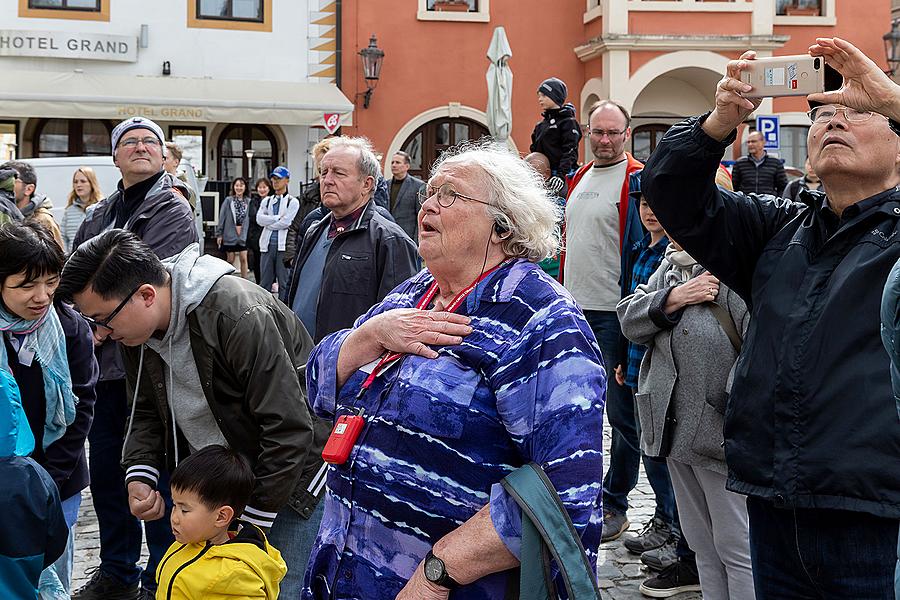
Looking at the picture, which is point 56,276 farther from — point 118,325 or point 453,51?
point 453,51

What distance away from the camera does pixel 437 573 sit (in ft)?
7.98

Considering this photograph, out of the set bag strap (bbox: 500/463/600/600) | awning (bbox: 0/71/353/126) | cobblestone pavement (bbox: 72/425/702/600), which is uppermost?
awning (bbox: 0/71/353/126)

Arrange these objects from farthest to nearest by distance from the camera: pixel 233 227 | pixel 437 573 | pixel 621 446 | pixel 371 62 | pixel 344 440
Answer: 1. pixel 371 62
2. pixel 233 227
3. pixel 621 446
4. pixel 344 440
5. pixel 437 573

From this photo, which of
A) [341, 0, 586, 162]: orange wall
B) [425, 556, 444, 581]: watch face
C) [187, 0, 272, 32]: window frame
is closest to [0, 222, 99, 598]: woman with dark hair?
[425, 556, 444, 581]: watch face

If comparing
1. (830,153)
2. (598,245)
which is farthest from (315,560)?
(598,245)

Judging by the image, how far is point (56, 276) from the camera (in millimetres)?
3926

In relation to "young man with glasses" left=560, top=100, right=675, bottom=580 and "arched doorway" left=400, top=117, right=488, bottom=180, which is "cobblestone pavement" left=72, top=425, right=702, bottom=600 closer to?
"young man with glasses" left=560, top=100, right=675, bottom=580

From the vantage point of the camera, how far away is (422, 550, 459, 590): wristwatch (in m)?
2.43

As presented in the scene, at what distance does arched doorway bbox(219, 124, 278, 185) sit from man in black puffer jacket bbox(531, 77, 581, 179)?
46.4 ft

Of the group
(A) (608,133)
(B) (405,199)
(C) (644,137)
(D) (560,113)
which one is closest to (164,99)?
(B) (405,199)

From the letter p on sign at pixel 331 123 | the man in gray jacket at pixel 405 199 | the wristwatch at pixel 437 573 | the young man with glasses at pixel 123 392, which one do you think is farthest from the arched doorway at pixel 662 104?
the wristwatch at pixel 437 573

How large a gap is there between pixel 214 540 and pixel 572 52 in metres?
21.5

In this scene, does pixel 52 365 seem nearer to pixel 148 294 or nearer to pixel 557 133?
pixel 148 294

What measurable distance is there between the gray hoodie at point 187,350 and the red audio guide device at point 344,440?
1025 mm
